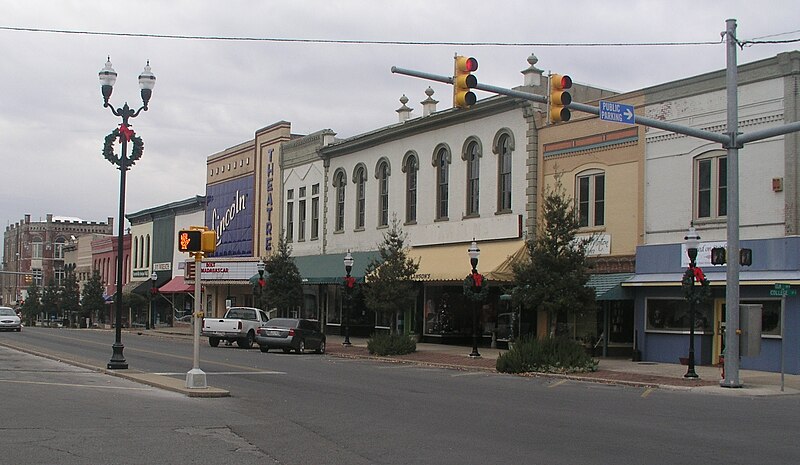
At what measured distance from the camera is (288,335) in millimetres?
33688

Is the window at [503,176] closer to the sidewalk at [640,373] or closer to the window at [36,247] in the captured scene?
the sidewalk at [640,373]

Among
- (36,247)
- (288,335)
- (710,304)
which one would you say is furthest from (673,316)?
(36,247)

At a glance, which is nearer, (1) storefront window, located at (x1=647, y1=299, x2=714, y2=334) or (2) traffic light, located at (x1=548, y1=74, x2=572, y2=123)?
(2) traffic light, located at (x1=548, y1=74, x2=572, y2=123)

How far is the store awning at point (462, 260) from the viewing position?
108ft

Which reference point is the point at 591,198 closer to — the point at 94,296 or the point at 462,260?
the point at 462,260

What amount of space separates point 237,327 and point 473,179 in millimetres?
11093

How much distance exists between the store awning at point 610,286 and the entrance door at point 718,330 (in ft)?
9.75

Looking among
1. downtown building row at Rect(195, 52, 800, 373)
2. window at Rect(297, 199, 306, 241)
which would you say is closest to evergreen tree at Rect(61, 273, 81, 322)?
downtown building row at Rect(195, 52, 800, 373)

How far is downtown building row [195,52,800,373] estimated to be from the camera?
25500 mm

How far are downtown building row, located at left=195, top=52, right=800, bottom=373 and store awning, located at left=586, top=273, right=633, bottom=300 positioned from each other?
58 mm

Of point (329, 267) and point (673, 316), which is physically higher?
point (329, 267)

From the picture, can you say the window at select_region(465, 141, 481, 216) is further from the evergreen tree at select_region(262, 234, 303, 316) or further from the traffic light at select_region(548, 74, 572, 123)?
the traffic light at select_region(548, 74, 572, 123)

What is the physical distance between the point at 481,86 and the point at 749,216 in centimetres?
1271

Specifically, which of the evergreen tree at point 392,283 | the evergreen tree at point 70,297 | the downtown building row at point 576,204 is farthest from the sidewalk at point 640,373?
the evergreen tree at point 70,297
